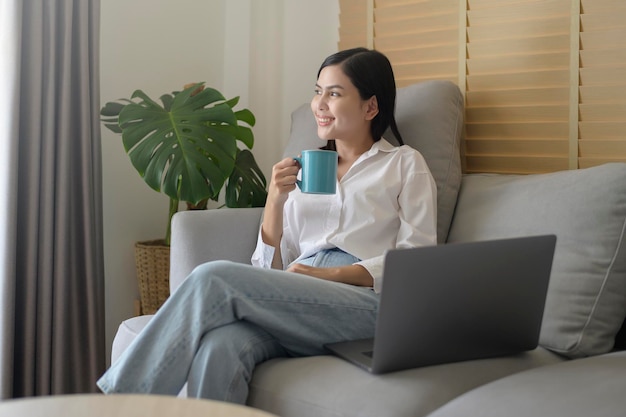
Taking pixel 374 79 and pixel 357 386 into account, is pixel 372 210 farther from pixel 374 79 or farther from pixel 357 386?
pixel 357 386

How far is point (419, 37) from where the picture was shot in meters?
2.62

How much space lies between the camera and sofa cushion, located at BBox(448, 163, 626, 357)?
172 centimetres

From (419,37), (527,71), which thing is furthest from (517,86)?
(419,37)

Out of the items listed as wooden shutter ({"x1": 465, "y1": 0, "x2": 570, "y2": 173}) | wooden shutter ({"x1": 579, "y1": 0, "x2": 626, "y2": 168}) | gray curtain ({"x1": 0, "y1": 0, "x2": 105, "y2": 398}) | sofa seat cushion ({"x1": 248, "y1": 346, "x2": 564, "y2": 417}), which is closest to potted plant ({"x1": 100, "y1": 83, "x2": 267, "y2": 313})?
gray curtain ({"x1": 0, "y1": 0, "x2": 105, "y2": 398})

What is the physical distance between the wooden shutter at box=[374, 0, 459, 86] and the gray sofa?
0.28 m

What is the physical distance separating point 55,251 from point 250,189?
2.19 ft

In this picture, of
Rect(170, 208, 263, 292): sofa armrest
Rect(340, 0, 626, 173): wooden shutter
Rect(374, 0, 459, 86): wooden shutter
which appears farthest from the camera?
Rect(374, 0, 459, 86): wooden shutter

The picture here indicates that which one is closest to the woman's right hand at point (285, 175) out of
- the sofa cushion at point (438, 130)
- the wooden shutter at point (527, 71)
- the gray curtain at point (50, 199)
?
the sofa cushion at point (438, 130)

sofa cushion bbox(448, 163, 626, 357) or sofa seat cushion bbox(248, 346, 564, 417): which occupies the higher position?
sofa cushion bbox(448, 163, 626, 357)

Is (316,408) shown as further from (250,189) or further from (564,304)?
(250,189)

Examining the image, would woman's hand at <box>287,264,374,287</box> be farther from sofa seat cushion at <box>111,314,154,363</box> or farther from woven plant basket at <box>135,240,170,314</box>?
woven plant basket at <box>135,240,170,314</box>

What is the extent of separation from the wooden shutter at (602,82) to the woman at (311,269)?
1.80ft

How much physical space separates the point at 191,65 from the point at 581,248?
1893mm

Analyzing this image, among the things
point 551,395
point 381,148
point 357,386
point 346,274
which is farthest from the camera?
point 381,148
